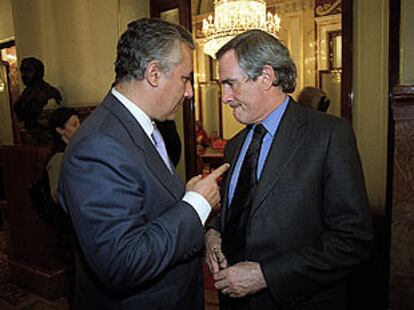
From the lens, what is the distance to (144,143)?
3.84 feet

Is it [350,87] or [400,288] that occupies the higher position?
[350,87]

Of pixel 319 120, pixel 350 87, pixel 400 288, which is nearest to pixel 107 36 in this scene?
pixel 350 87

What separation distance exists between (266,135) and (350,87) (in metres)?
1.45

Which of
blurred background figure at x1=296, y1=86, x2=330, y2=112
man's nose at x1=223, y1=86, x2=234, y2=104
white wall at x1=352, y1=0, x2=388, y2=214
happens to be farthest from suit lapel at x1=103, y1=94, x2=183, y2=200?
blurred background figure at x1=296, y1=86, x2=330, y2=112

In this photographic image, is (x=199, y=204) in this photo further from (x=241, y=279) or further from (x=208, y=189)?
(x=241, y=279)

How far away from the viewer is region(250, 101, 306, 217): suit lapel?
127 cm

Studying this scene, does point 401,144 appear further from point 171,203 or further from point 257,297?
point 171,203

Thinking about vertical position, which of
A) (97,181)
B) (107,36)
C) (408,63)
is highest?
(107,36)

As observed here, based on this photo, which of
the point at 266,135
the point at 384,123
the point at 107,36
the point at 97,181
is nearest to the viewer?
the point at 97,181

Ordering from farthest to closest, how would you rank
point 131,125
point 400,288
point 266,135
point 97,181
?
1. point 400,288
2. point 266,135
3. point 131,125
4. point 97,181

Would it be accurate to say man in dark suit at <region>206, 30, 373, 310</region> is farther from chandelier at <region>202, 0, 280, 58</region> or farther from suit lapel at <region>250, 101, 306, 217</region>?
chandelier at <region>202, 0, 280, 58</region>

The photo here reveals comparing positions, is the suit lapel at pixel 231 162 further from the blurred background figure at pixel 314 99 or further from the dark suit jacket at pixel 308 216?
the blurred background figure at pixel 314 99

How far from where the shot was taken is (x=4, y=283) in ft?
11.6

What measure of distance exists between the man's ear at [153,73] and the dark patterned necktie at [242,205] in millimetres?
453
